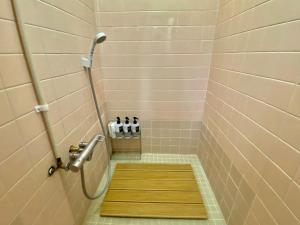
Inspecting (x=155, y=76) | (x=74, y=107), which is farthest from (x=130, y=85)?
(x=74, y=107)

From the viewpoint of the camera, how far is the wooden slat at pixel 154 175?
1.49 m

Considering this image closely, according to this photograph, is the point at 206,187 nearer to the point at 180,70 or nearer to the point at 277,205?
the point at 277,205

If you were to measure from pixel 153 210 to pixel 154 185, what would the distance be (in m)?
0.23

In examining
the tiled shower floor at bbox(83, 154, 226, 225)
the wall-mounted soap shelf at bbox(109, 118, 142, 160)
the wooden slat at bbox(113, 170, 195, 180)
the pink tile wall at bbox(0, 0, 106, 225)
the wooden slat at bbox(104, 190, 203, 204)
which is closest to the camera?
A: the pink tile wall at bbox(0, 0, 106, 225)

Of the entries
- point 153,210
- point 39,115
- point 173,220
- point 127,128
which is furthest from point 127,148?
point 39,115

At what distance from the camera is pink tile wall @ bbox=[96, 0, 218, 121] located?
4.29 ft

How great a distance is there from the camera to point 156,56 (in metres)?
1.43

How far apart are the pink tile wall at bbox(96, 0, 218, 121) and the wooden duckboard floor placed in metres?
0.52

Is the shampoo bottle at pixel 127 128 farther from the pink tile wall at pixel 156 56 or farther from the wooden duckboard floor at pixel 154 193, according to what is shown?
the wooden duckboard floor at pixel 154 193

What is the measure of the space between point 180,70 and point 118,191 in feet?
3.88

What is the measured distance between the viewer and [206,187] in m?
1.41

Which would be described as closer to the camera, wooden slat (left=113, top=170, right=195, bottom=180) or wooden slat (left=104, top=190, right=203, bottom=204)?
wooden slat (left=104, top=190, right=203, bottom=204)

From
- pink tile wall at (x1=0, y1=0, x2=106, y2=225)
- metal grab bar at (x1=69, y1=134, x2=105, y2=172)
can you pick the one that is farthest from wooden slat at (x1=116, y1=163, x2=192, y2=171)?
metal grab bar at (x1=69, y1=134, x2=105, y2=172)

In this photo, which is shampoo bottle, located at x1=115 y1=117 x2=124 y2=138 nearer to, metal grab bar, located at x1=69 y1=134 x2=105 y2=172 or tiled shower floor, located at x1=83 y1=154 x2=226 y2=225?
tiled shower floor, located at x1=83 y1=154 x2=226 y2=225
